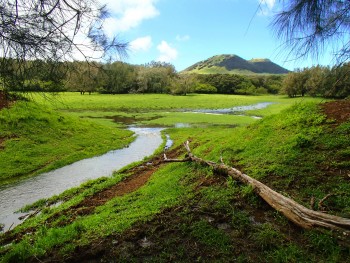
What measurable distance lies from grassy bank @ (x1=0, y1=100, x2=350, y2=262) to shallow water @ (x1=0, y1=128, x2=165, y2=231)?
1.76 m

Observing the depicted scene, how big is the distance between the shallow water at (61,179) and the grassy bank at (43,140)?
1003 millimetres

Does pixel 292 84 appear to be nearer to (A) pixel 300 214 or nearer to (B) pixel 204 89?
(B) pixel 204 89

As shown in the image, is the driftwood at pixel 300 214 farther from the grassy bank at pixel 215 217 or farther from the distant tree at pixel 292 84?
the distant tree at pixel 292 84

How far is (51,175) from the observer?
Answer: 15.7 meters

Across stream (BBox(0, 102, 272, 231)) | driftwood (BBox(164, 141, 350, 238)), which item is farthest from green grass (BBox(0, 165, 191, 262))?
driftwood (BBox(164, 141, 350, 238))

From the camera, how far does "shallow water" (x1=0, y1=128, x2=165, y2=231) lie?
11452 millimetres

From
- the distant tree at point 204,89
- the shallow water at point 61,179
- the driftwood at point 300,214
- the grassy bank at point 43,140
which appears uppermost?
the distant tree at point 204,89

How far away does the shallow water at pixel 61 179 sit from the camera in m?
11.5

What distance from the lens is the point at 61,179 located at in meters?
15.1

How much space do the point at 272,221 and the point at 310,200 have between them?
1231 millimetres

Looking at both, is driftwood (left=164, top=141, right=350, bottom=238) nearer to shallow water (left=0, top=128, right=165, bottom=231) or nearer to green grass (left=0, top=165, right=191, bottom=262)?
green grass (left=0, top=165, right=191, bottom=262)

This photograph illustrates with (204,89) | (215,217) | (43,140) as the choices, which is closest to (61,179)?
(43,140)

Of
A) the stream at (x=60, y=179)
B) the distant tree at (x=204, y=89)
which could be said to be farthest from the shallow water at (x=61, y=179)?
the distant tree at (x=204, y=89)

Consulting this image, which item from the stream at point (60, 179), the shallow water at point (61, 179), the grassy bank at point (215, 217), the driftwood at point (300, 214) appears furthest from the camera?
the shallow water at point (61, 179)
